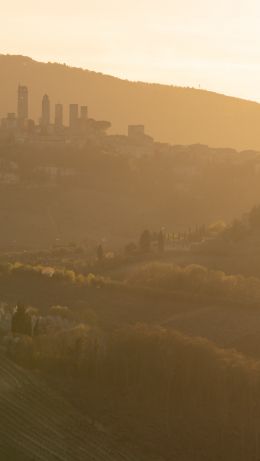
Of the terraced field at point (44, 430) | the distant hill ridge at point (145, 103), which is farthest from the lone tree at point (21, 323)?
the distant hill ridge at point (145, 103)

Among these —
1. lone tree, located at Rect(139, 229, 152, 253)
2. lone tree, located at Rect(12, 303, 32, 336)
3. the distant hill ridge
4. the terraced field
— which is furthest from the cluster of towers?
the terraced field

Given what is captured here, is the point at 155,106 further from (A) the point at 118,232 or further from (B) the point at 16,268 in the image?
(B) the point at 16,268

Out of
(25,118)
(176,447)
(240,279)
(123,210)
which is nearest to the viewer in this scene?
(176,447)

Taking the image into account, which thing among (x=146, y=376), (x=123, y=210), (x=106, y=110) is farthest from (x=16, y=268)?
(x=106, y=110)

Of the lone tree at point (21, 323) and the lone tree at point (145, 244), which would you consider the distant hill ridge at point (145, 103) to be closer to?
the lone tree at point (145, 244)

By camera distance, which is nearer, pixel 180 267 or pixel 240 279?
pixel 240 279

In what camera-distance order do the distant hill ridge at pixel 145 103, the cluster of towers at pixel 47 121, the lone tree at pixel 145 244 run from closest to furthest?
the lone tree at pixel 145 244
the cluster of towers at pixel 47 121
the distant hill ridge at pixel 145 103

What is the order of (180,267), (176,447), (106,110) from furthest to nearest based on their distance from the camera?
(106,110) < (180,267) < (176,447)
